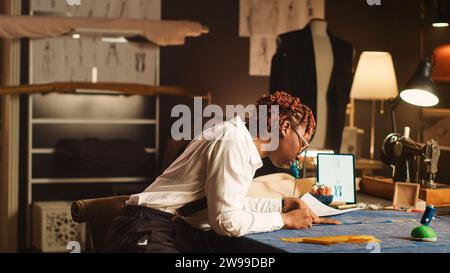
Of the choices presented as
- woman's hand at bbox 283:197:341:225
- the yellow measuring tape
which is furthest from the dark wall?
the yellow measuring tape

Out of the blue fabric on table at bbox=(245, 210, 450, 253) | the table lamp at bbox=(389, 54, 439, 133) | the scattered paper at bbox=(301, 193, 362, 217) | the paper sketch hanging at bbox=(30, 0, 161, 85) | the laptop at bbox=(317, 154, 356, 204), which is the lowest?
the blue fabric on table at bbox=(245, 210, 450, 253)

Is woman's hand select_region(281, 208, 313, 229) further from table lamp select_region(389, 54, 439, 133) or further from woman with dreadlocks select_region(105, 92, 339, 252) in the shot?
table lamp select_region(389, 54, 439, 133)

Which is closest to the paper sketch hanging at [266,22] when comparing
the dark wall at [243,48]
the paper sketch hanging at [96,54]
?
the dark wall at [243,48]

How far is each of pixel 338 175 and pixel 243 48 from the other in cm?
312

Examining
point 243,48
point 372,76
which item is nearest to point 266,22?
point 243,48

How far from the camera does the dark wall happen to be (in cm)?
617

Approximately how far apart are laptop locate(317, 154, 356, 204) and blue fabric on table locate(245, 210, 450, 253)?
0.71 ft

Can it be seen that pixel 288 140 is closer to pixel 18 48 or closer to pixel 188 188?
pixel 188 188

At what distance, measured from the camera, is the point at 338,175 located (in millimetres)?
3416

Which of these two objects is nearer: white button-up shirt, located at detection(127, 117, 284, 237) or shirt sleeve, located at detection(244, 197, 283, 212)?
white button-up shirt, located at detection(127, 117, 284, 237)

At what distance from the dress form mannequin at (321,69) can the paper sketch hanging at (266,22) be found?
1184mm

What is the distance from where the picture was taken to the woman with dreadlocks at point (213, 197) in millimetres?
2498

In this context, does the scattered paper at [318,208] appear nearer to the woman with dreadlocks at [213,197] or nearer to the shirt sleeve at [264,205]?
the shirt sleeve at [264,205]
